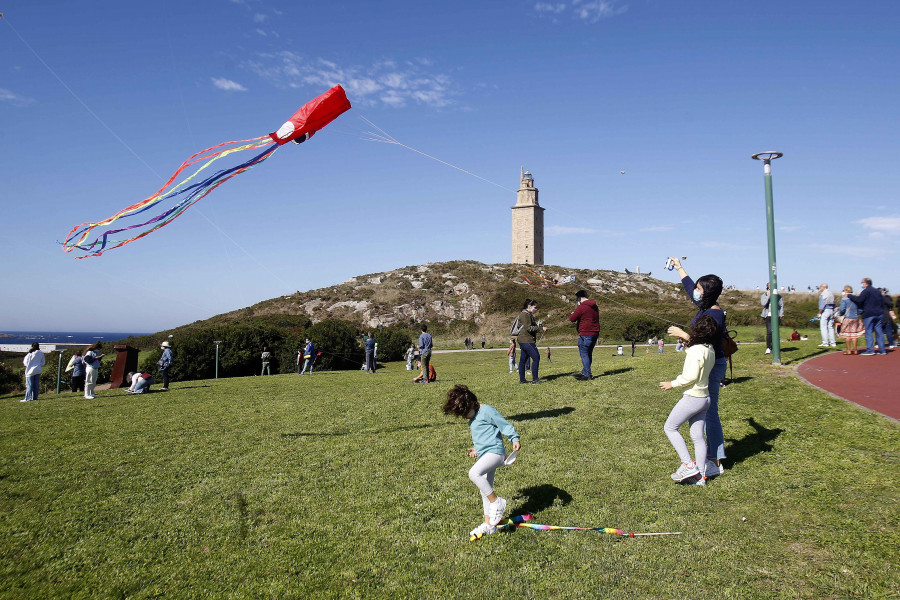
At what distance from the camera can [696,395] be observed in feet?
19.3

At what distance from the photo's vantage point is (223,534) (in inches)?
218

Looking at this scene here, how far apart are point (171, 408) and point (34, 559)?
8746mm

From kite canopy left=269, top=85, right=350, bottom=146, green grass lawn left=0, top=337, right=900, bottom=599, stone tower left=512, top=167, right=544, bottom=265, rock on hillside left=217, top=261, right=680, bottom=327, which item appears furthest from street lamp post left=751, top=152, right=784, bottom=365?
stone tower left=512, top=167, right=544, bottom=265

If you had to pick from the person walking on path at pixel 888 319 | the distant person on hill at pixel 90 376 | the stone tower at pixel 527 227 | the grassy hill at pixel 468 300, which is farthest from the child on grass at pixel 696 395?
the stone tower at pixel 527 227

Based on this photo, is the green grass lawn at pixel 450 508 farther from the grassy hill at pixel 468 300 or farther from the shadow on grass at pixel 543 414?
the grassy hill at pixel 468 300

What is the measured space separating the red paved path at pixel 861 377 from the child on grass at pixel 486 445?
615 centimetres

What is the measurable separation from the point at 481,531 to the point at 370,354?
1953 cm

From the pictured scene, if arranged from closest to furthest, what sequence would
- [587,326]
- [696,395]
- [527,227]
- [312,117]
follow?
1. [696,395]
2. [312,117]
3. [587,326]
4. [527,227]

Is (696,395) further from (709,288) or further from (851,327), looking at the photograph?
(851,327)

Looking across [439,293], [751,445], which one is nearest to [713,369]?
[751,445]

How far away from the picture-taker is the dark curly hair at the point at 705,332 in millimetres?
5875

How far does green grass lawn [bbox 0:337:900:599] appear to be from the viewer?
4.43 metres

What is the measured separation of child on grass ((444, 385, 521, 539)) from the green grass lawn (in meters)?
0.23

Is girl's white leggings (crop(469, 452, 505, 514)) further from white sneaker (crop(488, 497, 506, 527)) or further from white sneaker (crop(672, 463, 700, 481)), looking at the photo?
white sneaker (crop(672, 463, 700, 481))
